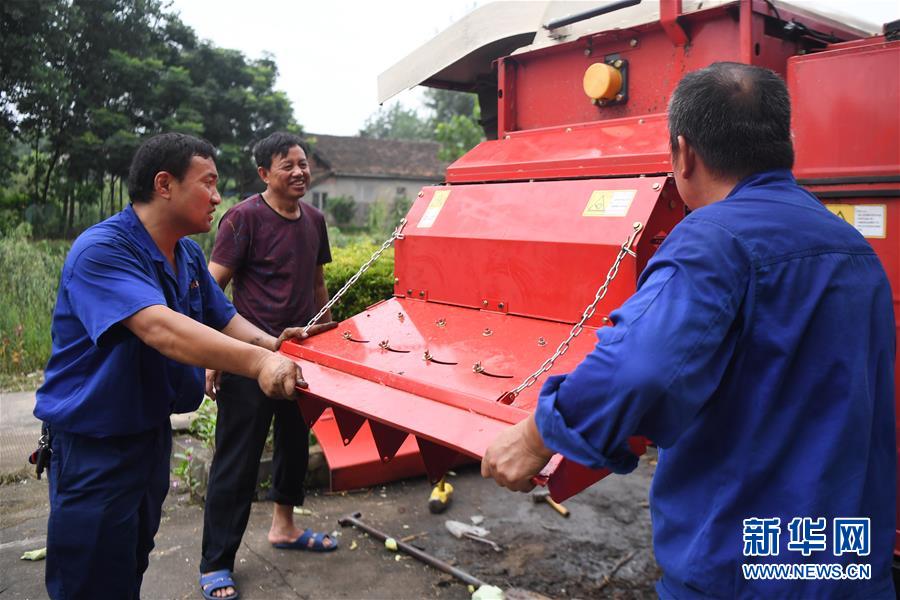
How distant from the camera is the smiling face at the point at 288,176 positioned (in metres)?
3.47

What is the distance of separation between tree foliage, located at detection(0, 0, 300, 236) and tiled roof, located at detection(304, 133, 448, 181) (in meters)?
9.91

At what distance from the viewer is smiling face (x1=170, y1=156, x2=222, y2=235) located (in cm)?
236

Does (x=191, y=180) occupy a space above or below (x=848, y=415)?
above

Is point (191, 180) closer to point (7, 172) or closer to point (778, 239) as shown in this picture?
point (778, 239)

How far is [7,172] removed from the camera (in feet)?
56.6

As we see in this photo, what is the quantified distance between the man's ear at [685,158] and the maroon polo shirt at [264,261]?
2.34 m

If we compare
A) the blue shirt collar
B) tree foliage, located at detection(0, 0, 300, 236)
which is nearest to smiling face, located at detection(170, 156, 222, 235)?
the blue shirt collar

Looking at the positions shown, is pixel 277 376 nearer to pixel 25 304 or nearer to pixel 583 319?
pixel 583 319

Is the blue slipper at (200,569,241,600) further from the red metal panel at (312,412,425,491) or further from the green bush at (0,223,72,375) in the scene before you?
the green bush at (0,223,72,375)

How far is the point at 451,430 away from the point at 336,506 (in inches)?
96.1

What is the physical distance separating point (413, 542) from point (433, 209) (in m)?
1.74


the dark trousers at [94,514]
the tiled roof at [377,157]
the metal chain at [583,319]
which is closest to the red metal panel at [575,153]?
the metal chain at [583,319]

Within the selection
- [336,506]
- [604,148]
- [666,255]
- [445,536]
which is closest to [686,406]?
[666,255]

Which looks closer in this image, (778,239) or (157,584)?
(778,239)
